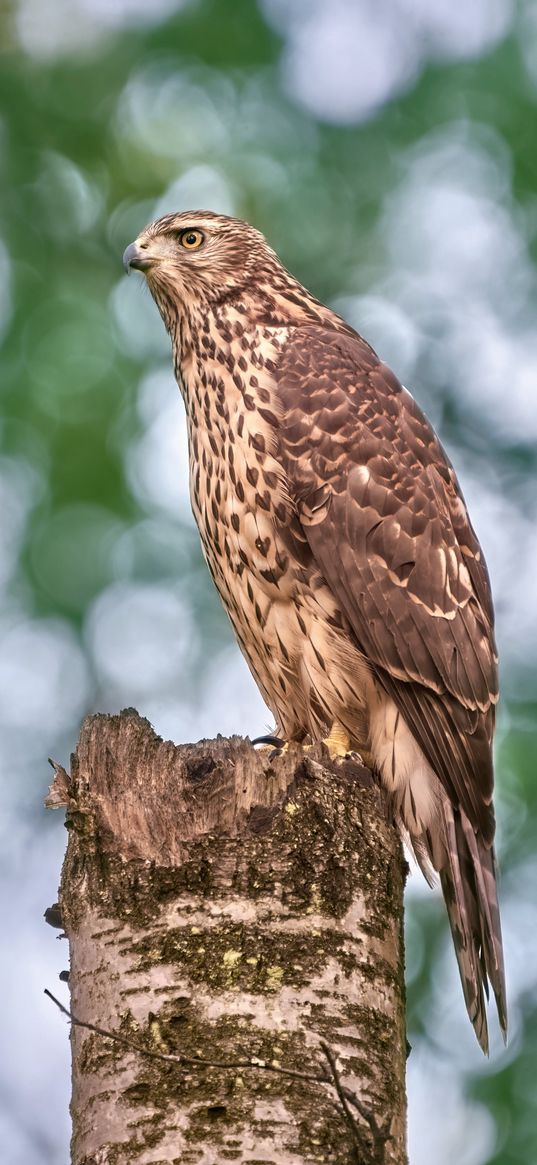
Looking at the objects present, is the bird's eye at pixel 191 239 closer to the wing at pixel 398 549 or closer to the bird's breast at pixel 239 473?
the bird's breast at pixel 239 473

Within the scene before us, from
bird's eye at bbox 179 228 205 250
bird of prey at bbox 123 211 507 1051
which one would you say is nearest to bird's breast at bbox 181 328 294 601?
bird of prey at bbox 123 211 507 1051

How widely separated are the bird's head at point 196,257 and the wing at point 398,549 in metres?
0.59

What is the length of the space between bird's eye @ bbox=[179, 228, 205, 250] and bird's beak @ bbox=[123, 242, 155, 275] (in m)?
0.15

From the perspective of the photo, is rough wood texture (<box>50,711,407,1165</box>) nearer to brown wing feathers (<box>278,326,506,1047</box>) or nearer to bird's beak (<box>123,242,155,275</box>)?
brown wing feathers (<box>278,326,506,1047</box>)

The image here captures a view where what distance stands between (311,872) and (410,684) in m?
1.60

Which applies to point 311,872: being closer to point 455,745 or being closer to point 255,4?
point 455,745

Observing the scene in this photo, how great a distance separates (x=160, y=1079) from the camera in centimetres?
302

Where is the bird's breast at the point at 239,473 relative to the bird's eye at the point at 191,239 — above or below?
below

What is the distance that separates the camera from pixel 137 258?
232 inches

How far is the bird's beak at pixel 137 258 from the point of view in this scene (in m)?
5.89

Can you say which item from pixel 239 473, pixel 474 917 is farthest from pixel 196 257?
pixel 474 917

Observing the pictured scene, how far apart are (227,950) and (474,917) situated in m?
1.67

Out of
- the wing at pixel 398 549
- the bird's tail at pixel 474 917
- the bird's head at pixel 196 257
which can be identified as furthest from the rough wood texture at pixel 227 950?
the bird's head at pixel 196 257

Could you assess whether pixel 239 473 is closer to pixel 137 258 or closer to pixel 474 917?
pixel 137 258
